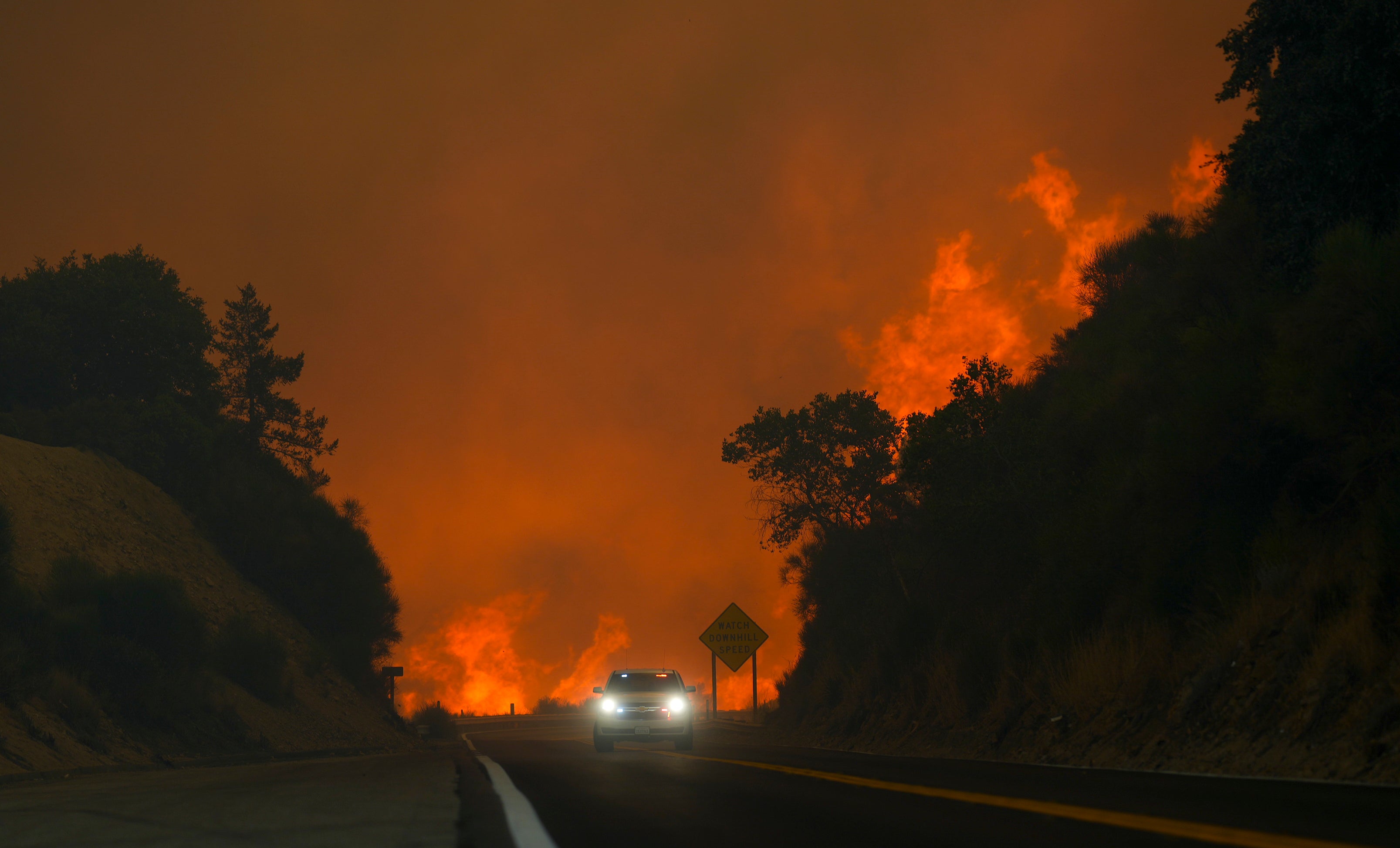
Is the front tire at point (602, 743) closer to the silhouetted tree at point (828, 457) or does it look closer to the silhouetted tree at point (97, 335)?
the silhouetted tree at point (828, 457)

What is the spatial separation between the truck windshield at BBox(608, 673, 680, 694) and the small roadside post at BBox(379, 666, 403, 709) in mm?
29889

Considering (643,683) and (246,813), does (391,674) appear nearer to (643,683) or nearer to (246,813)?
(643,683)

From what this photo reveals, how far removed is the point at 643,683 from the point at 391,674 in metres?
30.3

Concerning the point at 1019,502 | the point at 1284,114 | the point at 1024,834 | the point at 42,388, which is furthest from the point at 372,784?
the point at 42,388

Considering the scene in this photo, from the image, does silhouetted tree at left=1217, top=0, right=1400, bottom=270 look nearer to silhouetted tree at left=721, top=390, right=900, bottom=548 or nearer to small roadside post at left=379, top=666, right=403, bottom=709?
silhouetted tree at left=721, top=390, right=900, bottom=548

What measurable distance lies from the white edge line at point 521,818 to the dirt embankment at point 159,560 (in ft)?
75.3

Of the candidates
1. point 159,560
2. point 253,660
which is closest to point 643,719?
point 253,660

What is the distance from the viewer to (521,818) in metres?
8.23

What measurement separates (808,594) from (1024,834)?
35.5m

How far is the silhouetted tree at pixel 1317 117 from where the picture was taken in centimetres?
1497

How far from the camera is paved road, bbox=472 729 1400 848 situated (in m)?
6.32

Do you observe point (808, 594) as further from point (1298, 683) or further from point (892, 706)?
point (1298, 683)

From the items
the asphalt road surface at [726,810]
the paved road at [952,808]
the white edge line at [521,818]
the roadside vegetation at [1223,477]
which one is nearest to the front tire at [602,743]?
the roadside vegetation at [1223,477]

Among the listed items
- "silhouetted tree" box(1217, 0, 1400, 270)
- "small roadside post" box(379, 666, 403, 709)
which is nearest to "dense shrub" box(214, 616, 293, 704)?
"small roadside post" box(379, 666, 403, 709)
